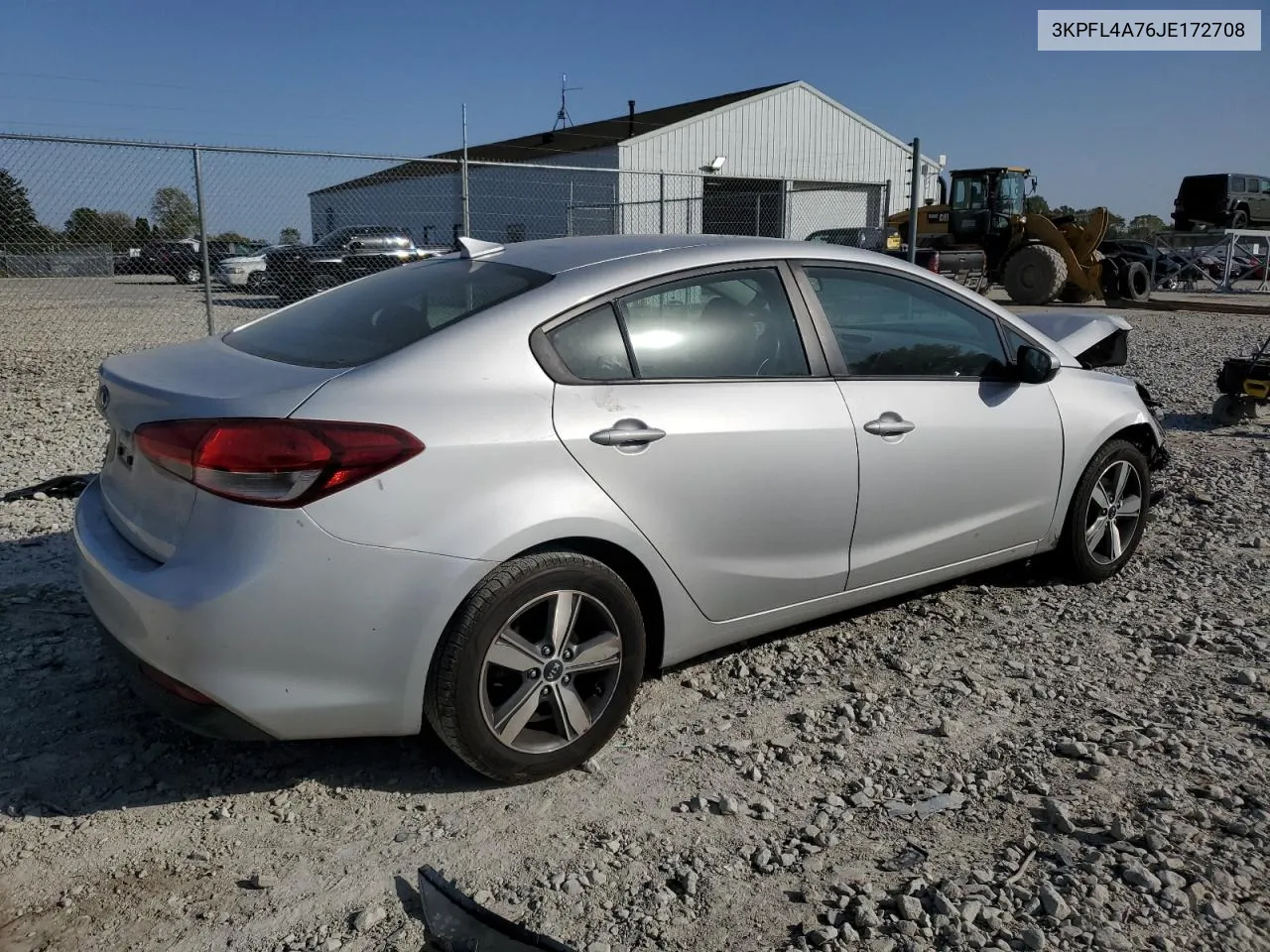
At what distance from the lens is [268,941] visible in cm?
226

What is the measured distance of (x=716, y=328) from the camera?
330 cm

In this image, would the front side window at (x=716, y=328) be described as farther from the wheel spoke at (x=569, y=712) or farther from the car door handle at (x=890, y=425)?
the wheel spoke at (x=569, y=712)

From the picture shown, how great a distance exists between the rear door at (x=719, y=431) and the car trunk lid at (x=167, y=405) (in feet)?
2.41

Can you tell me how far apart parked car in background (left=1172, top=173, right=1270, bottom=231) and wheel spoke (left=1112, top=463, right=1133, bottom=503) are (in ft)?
103

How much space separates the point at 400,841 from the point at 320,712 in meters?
0.40

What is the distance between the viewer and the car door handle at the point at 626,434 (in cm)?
285

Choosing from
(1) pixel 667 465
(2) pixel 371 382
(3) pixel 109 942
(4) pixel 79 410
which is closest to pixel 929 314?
(1) pixel 667 465

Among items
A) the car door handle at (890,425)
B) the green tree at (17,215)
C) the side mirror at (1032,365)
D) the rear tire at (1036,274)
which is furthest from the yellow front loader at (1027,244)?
the car door handle at (890,425)

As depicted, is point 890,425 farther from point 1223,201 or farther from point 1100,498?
point 1223,201

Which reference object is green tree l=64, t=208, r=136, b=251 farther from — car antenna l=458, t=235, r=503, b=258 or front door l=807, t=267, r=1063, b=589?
front door l=807, t=267, r=1063, b=589

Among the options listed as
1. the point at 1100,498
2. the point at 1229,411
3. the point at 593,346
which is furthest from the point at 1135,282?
the point at 593,346

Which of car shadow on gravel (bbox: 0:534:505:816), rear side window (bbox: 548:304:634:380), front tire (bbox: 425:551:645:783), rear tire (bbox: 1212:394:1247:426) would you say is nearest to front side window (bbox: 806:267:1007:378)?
rear side window (bbox: 548:304:634:380)

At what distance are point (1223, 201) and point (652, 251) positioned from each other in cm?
3413

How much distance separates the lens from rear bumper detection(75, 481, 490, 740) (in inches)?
96.0
